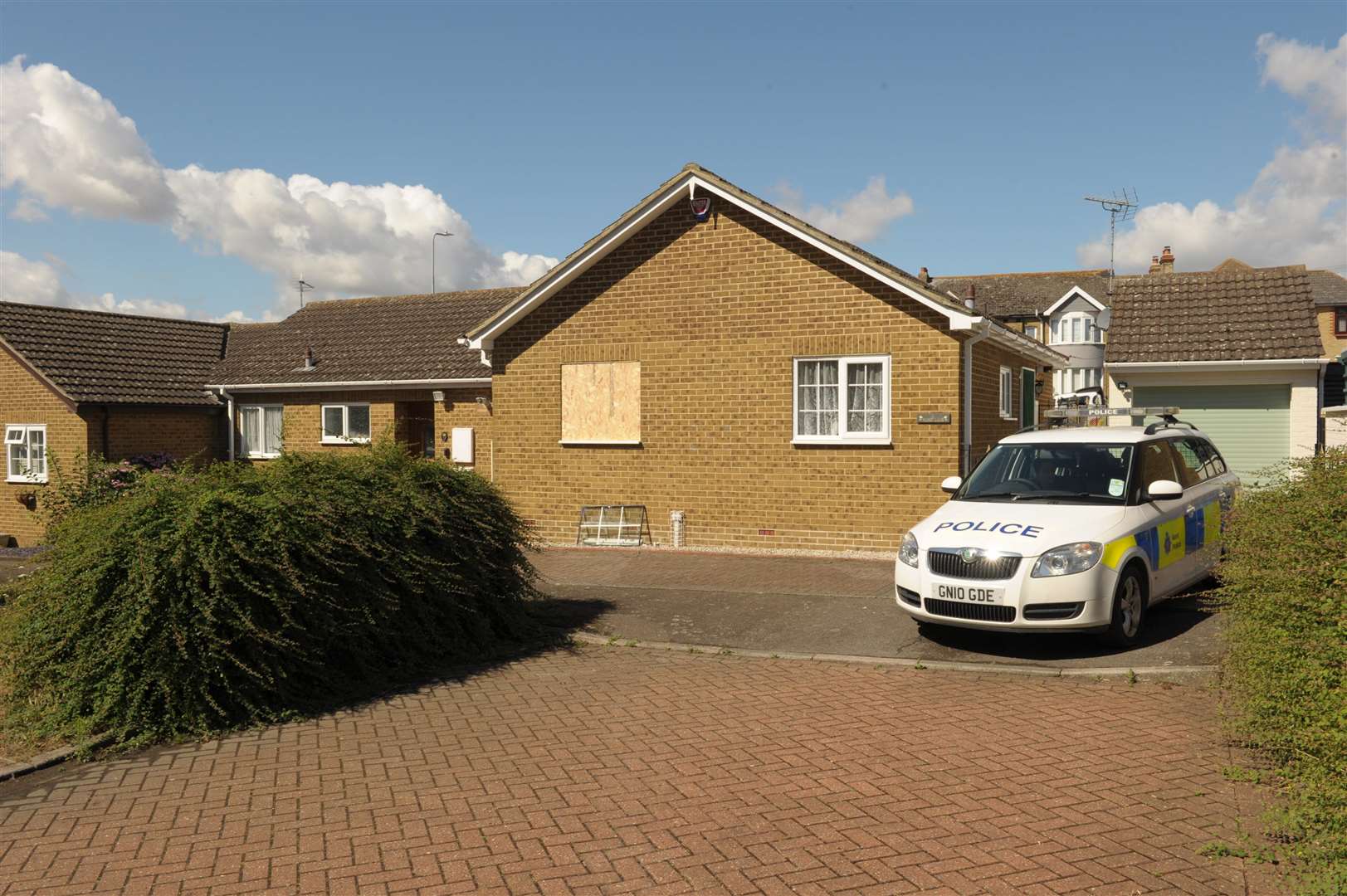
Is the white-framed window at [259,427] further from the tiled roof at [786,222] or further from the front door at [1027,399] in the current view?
the front door at [1027,399]

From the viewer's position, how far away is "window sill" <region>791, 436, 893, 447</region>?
1390 cm

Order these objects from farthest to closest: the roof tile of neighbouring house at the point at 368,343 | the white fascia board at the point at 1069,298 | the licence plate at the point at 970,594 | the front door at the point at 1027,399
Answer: the white fascia board at the point at 1069,298 < the roof tile of neighbouring house at the point at 368,343 < the front door at the point at 1027,399 < the licence plate at the point at 970,594

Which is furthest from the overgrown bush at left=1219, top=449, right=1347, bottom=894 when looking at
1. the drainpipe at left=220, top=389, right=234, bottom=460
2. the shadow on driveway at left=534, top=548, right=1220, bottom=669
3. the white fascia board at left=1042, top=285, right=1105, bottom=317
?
the white fascia board at left=1042, top=285, right=1105, bottom=317

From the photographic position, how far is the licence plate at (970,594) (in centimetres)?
787

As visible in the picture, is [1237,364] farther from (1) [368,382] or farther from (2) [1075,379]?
(2) [1075,379]

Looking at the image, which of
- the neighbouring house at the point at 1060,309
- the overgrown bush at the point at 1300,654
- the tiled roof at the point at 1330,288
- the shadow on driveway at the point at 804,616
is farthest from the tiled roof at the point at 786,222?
the tiled roof at the point at 1330,288

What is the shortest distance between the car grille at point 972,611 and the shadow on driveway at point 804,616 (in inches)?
13.6

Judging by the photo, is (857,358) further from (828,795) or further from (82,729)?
(82,729)

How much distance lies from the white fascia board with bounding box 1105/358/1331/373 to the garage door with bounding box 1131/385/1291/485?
0.41 meters

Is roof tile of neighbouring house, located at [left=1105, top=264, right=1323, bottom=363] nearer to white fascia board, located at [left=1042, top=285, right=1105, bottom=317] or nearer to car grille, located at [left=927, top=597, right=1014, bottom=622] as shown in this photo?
car grille, located at [left=927, top=597, right=1014, bottom=622]

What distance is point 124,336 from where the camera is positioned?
24.8m

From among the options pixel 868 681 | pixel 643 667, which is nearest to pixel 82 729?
pixel 643 667

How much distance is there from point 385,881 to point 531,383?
486 inches

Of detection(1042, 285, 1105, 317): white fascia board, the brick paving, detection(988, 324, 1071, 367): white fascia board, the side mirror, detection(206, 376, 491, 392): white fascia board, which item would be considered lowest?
the brick paving
